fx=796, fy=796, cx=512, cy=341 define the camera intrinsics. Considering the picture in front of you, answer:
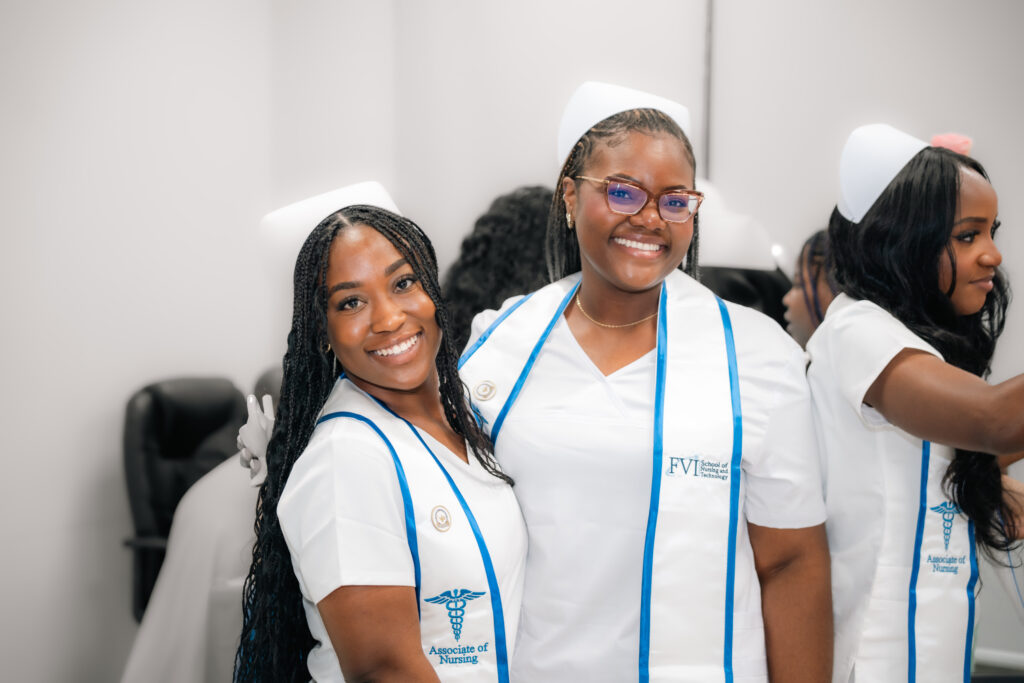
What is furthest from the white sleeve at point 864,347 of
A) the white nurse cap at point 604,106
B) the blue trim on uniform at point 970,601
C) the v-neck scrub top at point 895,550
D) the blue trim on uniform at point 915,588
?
the white nurse cap at point 604,106

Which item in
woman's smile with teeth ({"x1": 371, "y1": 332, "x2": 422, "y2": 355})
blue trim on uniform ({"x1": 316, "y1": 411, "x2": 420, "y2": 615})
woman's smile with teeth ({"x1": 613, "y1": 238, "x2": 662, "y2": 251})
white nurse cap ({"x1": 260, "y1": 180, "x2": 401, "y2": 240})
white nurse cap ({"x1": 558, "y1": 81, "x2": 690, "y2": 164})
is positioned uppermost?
white nurse cap ({"x1": 558, "y1": 81, "x2": 690, "y2": 164})

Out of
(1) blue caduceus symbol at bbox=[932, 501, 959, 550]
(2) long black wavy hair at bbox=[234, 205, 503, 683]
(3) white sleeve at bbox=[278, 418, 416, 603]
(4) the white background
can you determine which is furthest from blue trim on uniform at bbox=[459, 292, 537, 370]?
(1) blue caduceus symbol at bbox=[932, 501, 959, 550]

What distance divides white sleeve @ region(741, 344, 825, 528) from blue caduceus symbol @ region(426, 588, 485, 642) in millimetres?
525

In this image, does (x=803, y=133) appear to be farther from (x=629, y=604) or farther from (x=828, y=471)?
(x=629, y=604)

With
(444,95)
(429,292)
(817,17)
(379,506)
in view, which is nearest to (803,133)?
(817,17)

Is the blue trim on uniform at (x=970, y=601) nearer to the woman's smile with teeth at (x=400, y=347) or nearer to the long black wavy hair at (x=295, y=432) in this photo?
the long black wavy hair at (x=295, y=432)

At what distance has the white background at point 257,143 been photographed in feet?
5.45

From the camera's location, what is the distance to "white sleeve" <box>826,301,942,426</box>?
133 cm

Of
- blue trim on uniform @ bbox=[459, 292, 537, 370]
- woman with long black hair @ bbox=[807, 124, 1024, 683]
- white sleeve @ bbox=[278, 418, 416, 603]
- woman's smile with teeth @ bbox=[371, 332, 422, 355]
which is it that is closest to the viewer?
white sleeve @ bbox=[278, 418, 416, 603]

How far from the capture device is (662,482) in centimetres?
135

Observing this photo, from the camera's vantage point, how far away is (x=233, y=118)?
2.24m

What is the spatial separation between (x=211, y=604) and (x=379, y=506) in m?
1.04

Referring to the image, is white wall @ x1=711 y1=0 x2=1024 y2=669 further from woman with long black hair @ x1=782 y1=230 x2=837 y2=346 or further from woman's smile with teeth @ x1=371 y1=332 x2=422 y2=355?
woman's smile with teeth @ x1=371 y1=332 x2=422 y2=355

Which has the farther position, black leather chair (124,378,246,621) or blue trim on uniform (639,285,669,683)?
black leather chair (124,378,246,621)
